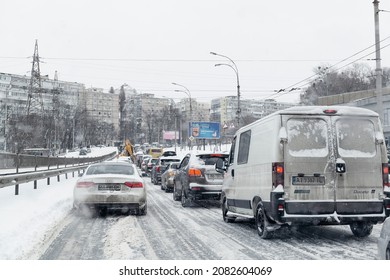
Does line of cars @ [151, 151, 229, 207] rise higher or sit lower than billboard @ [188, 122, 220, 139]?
lower

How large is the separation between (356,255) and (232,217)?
3.86 metres

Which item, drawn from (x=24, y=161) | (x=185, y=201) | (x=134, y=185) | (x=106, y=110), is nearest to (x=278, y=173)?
(x=134, y=185)

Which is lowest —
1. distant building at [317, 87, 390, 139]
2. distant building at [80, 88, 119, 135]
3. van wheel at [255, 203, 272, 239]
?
van wheel at [255, 203, 272, 239]

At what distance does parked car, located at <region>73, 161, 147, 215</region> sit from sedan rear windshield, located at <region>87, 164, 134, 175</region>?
0.18 m

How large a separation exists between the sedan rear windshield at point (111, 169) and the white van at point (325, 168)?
5.01 m

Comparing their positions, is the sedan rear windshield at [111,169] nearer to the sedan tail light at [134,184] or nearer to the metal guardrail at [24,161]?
the sedan tail light at [134,184]

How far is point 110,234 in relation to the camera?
7.83m

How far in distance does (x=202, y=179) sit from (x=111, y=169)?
285cm

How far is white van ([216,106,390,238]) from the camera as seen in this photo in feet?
22.0

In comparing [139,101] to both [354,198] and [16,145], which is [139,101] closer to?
[16,145]

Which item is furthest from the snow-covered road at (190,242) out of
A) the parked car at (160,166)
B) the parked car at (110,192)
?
the parked car at (160,166)

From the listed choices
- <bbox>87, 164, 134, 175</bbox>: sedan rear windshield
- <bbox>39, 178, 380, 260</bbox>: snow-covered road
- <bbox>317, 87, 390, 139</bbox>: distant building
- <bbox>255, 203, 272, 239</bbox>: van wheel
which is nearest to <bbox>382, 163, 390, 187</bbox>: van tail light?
<bbox>39, 178, 380, 260</bbox>: snow-covered road

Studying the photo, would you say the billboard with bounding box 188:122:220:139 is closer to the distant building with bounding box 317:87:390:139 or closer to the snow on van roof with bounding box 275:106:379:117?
the distant building with bounding box 317:87:390:139
